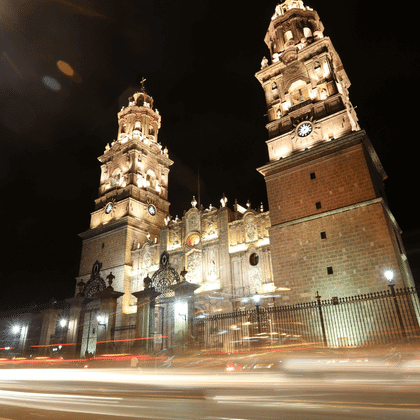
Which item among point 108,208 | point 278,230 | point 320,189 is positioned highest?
point 108,208

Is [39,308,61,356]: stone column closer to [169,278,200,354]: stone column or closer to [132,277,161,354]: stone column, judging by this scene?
[132,277,161,354]: stone column

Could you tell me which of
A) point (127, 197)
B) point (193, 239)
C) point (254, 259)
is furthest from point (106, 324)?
point (127, 197)

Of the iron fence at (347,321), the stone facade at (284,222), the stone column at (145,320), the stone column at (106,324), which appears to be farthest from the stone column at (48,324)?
the iron fence at (347,321)

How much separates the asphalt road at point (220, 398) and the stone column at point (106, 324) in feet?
42.0

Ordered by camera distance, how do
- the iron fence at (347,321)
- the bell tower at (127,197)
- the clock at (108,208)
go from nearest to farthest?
the iron fence at (347,321) < the bell tower at (127,197) < the clock at (108,208)

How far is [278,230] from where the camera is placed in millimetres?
23859

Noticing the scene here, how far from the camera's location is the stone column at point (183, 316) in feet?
60.2

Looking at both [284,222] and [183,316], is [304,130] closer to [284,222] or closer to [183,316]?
[284,222]

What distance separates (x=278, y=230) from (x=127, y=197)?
2160 cm

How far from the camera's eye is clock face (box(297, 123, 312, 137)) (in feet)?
84.5

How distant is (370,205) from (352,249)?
307cm

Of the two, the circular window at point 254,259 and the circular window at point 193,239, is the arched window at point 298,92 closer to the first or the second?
the circular window at point 254,259

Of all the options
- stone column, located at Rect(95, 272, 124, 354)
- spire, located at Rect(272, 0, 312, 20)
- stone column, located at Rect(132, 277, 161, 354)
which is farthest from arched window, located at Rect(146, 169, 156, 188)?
spire, located at Rect(272, 0, 312, 20)

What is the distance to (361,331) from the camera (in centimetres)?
1794
